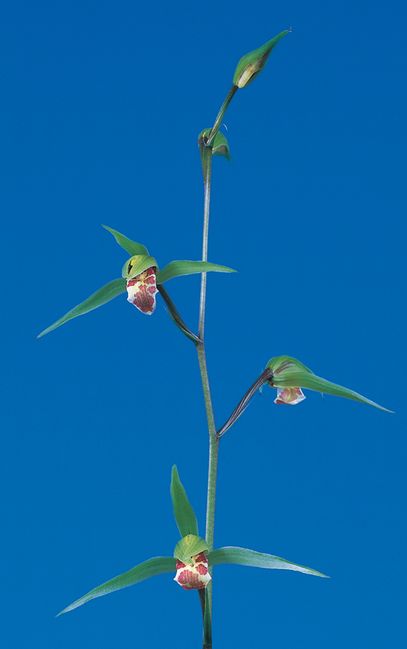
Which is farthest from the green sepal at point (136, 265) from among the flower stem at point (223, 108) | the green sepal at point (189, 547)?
the green sepal at point (189, 547)

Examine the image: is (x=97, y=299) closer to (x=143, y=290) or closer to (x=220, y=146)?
(x=143, y=290)

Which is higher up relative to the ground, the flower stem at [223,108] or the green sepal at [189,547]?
the flower stem at [223,108]

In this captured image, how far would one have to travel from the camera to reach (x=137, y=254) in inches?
109

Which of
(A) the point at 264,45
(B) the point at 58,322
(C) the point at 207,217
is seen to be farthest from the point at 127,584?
(A) the point at 264,45

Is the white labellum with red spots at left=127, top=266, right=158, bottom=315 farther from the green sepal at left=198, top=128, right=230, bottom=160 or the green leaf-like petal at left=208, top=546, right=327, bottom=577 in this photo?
the green leaf-like petal at left=208, top=546, right=327, bottom=577

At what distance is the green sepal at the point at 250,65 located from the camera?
2.85 m

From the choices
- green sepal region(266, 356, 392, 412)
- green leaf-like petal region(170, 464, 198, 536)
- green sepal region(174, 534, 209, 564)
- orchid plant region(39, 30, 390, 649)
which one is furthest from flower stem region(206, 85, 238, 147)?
green sepal region(174, 534, 209, 564)

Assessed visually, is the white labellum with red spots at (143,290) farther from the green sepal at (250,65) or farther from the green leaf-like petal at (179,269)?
the green sepal at (250,65)

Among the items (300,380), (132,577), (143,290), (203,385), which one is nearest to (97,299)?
(143,290)

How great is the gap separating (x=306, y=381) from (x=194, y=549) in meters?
0.50

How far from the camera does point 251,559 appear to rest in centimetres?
278

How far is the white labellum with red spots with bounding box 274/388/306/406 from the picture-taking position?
2958 millimetres

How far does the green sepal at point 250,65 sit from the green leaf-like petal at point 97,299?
1.93 ft

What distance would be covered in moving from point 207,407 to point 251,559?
39 cm
